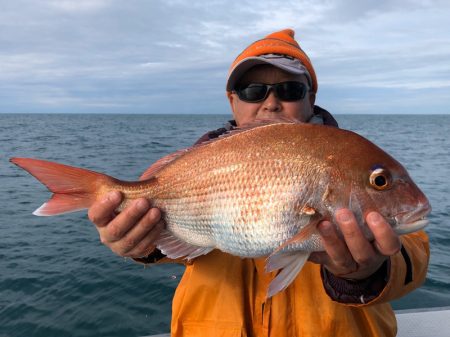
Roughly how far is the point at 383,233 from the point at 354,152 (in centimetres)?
43

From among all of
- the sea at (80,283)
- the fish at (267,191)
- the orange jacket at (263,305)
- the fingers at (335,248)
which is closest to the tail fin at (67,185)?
the fish at (267,191)

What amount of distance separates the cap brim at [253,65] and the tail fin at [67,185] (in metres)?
1.43

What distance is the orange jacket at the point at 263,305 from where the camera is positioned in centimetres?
241

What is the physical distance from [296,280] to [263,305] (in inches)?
10.8

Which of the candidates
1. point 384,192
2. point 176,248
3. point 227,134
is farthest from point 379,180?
point 176,248

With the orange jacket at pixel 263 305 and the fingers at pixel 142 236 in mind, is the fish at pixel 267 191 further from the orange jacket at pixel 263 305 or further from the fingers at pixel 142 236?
the orange jacket at pixel 263 305

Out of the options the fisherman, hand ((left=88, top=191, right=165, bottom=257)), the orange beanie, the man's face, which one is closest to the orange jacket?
the fisherman

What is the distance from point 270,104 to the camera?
10.3ft

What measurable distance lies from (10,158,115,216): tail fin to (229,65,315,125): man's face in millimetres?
1317

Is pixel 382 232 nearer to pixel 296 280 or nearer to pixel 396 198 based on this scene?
pixel 396 198

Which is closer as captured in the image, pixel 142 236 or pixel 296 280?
pixel 142 236

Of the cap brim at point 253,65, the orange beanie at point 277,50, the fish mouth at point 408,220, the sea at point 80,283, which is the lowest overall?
the sea at point 80,283

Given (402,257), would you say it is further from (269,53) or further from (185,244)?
(269,53)

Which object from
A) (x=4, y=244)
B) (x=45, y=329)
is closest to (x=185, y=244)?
(x=45, y=329)
